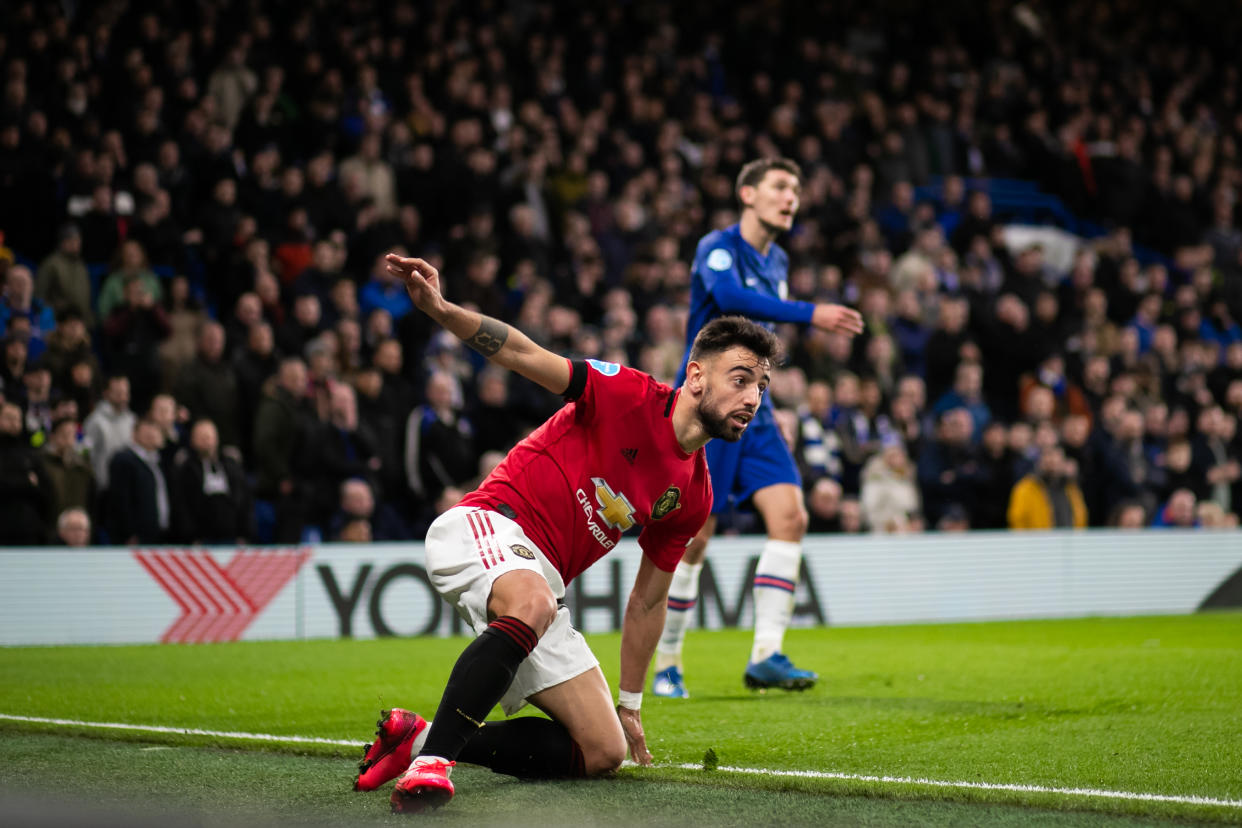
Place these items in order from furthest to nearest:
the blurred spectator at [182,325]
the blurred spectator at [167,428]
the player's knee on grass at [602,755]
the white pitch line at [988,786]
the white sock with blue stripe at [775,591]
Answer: the blurred spectator at [182,325] → the blurred spectator at [167,428] → the white sock with blue stripe at [775,591] → the player's knee on grass at [602,755] → the white pitch line at [988,786]

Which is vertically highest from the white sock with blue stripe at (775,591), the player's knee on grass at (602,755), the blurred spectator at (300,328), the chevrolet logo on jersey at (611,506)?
the blurred spectator at (300,328)

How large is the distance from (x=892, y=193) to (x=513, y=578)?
15397 mm

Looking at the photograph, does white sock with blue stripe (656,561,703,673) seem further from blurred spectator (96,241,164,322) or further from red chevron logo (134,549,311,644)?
blurred spectator (96,241,164,322)

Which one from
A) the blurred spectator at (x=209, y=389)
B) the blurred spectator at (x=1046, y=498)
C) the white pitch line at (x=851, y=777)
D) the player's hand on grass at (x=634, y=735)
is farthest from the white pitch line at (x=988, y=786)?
the blurred spectator at (x=1046, y=498)

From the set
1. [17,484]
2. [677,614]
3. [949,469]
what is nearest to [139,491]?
[17,484]

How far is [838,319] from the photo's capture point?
6398 millimetres

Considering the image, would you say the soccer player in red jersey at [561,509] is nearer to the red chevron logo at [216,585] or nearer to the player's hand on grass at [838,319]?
the player's hand on grass at [838,319]

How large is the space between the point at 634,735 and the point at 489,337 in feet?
5.14

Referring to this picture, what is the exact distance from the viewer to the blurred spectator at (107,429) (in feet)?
35.8

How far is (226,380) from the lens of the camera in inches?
458

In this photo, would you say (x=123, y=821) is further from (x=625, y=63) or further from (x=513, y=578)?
(x=625, y=63)

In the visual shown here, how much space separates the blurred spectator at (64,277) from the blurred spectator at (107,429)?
3.33 feet

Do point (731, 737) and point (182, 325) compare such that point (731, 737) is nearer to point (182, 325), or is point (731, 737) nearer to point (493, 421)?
point (493, 421)

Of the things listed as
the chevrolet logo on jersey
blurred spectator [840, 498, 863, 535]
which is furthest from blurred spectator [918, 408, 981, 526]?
the chevrolet logo on jersey
